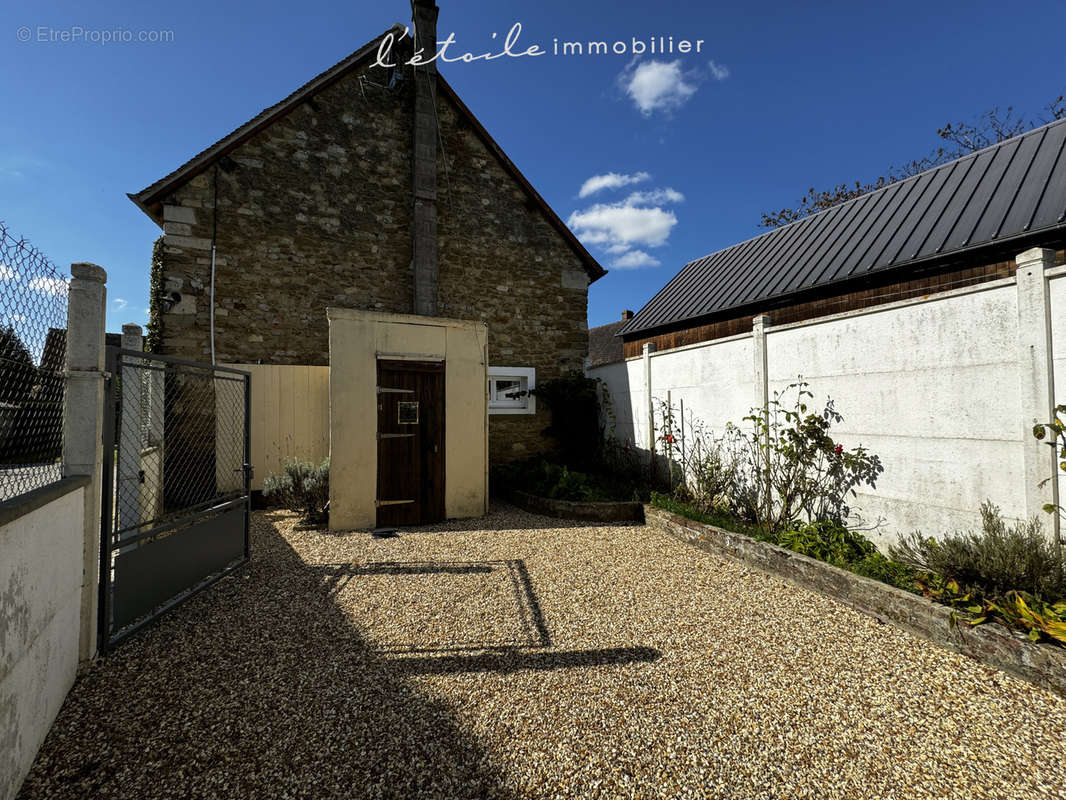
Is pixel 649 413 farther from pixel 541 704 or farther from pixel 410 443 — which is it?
pixel 541 704

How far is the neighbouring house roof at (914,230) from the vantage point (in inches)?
274

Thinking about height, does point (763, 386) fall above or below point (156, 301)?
below

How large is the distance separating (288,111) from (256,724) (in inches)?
373

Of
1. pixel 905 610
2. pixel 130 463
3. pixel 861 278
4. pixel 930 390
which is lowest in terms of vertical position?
pixel 905 610

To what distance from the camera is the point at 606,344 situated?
25.1 m

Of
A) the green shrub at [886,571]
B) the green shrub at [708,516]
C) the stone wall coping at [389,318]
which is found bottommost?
the green shrub at [886,571]

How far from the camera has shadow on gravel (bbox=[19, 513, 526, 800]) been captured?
1.99 m

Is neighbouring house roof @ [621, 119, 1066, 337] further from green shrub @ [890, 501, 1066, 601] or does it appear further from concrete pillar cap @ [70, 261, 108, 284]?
concrete pillar cap @ [70, 261, 108, 284]

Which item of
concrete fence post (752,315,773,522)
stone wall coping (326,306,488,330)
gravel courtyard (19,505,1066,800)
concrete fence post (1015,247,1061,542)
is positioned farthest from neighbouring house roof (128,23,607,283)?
concrete fence post (1015,247,1061,542)

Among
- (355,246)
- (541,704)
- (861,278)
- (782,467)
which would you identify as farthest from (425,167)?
(541,704)

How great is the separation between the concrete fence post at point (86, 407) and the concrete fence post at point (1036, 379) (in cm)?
600

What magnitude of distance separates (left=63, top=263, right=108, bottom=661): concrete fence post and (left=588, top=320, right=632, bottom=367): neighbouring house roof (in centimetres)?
2018

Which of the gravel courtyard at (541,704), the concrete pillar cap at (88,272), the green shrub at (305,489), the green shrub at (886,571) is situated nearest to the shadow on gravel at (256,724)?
the gravel courtyard at (541,704)

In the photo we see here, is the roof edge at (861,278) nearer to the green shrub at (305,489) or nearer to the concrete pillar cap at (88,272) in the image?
the green shrub at (305,489)
